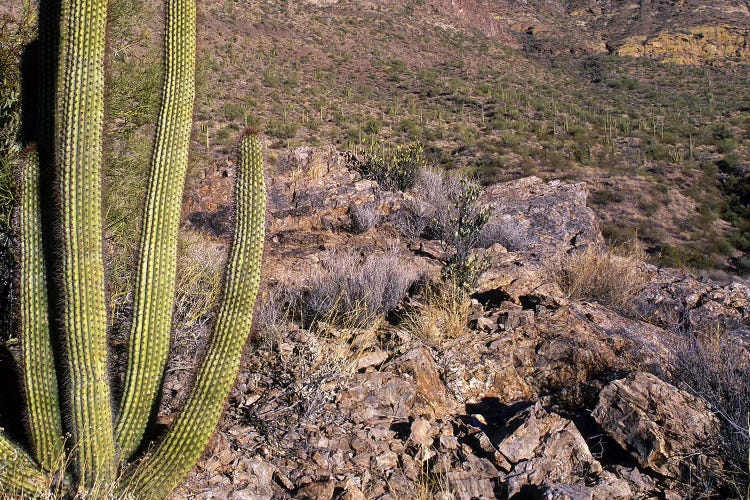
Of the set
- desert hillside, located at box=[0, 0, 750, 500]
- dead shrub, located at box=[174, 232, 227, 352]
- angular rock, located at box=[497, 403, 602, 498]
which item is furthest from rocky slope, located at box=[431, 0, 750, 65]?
angular rock, located at box=[497, 403, 602, 498]

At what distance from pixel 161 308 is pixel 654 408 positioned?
3191 millimetres

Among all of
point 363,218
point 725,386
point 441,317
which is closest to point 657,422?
point 725,386

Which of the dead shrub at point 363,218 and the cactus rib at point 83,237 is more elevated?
the cactus rib at point 83,237

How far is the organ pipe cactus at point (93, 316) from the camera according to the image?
10.0 feet

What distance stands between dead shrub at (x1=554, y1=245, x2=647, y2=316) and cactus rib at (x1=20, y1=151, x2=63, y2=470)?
16.4 ft

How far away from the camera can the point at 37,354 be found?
320 cm

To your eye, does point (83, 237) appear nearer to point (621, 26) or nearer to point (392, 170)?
point (392, 170)

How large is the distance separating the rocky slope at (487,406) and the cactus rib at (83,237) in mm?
638

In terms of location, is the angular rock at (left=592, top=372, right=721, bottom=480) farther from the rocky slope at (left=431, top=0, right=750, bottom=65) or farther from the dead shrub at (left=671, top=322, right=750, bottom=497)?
the rocky slope at (left=431, top=0, right=750, bottom=65)

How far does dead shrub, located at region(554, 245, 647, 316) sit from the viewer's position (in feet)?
20.3

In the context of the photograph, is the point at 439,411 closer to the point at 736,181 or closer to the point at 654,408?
the point at 654,408

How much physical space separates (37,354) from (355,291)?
9.60 feet

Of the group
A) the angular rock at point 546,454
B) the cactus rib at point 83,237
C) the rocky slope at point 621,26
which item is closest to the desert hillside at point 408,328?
the angular rock at point 546,454

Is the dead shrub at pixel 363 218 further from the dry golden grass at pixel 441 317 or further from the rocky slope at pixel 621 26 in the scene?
the rocky slope at pixel 621 26
